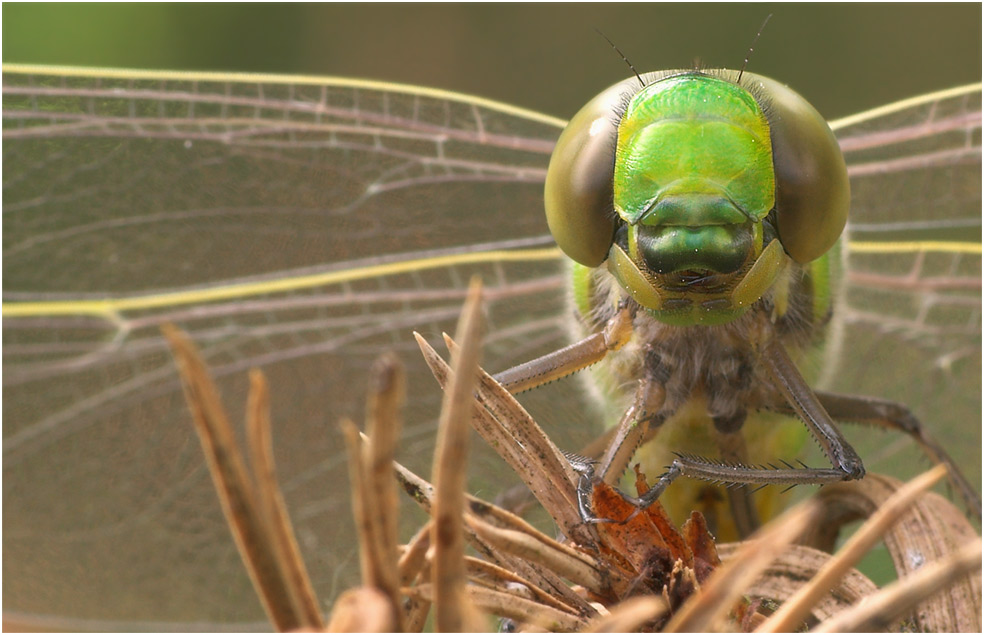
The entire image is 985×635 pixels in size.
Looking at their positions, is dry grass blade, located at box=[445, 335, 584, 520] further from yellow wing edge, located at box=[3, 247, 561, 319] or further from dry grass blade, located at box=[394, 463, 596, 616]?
yellow wing edge, located at box=[3, 247, 561, 319]

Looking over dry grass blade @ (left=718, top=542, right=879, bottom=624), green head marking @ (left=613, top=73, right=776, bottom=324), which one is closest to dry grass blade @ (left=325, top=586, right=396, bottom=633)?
dry grass blade @ (left=718, top=542, right=879, bottom=624)

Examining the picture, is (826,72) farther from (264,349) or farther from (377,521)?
(377,521)

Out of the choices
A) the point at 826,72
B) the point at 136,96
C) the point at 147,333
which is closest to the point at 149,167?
the point at 136,96

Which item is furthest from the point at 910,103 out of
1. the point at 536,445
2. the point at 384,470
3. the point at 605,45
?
the point at 605,45

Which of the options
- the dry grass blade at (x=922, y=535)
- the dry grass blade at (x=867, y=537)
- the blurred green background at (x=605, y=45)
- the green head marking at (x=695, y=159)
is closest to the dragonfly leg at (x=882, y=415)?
the dry grass blade at (x=922, y=535)

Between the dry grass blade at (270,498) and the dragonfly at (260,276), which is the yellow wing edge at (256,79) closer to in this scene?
the dragonfly at (260,276)

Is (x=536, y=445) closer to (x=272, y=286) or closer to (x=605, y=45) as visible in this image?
(x=272, y=286)
